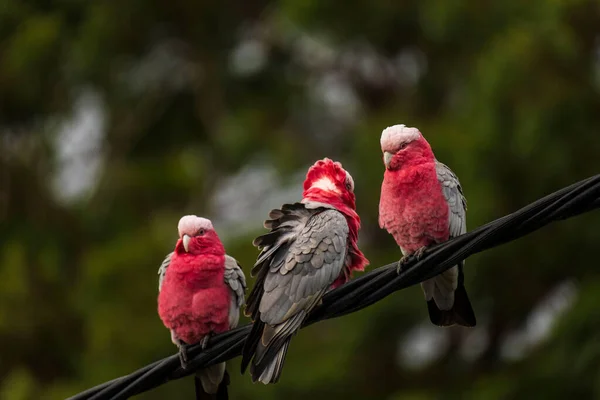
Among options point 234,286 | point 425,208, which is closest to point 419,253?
point 425,208

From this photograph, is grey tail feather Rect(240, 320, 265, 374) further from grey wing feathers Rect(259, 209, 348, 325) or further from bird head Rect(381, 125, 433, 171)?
bird head Rect(381, 125, 433, 171)

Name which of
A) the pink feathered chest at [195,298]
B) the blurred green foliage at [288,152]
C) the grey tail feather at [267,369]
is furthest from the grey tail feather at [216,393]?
the blurred green foliage at [288,152]

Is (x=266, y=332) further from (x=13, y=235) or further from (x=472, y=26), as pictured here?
(x=13, y=235)

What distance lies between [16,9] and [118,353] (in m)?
5.58

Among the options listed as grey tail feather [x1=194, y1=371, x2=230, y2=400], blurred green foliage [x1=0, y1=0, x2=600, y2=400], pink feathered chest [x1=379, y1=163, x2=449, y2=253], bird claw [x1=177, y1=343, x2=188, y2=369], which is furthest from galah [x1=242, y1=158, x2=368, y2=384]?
blurred green foliage [x1=0, y1=0, x2=600, y2=400]

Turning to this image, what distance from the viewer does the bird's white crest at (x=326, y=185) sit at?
533cm

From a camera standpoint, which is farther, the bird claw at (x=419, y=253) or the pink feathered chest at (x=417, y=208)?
the pink feathered chest at (x=417, y=208)

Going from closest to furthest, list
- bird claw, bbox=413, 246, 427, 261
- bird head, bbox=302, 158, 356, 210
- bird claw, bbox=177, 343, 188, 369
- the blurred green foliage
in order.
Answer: bird claw, bbox=413, 246, 427, 261, bird claw, bbox=177, 343, 188, 369, bird head, bbox=302, 158, 356, 210, the blurred green foliage

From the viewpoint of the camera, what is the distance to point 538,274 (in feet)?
33.2

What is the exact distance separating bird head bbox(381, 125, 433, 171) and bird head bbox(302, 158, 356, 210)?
274 mm

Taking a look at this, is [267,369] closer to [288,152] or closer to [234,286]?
[234,286]

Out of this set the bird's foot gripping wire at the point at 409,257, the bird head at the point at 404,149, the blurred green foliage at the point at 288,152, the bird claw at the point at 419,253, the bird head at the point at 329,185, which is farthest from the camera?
the blurred green foliage at the point at 288,152

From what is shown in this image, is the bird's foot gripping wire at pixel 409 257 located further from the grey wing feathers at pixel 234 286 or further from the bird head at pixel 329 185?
the grey wing feathers at pixel 234 286

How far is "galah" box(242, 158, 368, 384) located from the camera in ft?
15.5
